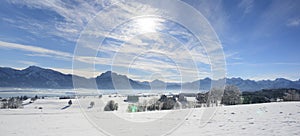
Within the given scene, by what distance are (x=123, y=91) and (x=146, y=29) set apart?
2469 mm

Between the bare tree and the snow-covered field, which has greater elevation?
the bare tree

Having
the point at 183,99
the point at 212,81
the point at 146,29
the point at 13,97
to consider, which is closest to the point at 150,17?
the point at 146,29

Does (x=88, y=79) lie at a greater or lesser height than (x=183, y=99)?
greater

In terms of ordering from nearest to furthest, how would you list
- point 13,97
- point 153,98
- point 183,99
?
point 183,99 → point 153,98 → point 13,97

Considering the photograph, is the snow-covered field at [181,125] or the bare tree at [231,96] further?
the bare tree at [231,96]

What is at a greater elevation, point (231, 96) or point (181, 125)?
point (231, 96)

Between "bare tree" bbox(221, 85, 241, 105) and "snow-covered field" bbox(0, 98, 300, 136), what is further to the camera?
"bare tree" bbox(221, 85, 241, 105)

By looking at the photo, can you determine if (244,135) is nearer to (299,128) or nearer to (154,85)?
(299,128)

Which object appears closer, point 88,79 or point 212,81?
point 88,79

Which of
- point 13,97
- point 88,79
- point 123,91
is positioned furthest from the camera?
point 13,97

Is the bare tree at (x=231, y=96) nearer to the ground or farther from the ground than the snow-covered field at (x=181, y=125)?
farther from the ground

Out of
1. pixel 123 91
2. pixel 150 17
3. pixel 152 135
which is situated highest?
pixel 150 17

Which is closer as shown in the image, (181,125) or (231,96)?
(181,125)

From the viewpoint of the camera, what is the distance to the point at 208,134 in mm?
7684
